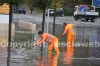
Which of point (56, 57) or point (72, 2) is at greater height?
point (72, 2)

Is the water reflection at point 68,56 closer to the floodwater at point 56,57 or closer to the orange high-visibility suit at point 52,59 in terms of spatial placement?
the floodwater at point 56,57

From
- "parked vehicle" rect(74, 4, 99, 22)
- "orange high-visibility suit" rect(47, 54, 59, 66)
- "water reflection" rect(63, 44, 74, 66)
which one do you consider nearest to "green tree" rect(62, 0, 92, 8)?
"parked vehicle" rect(74, 4, 99, 22)

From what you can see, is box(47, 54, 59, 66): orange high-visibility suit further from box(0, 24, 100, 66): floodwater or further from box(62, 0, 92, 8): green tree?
box(62, 0, 92, 8): green tree

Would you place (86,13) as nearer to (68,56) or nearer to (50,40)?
(50,40)

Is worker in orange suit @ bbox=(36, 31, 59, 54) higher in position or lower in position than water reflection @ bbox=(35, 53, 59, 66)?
higher

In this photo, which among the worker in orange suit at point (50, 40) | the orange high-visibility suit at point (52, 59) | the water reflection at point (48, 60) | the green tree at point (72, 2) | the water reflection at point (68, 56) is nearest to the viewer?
the water reflection at point (48, 60)

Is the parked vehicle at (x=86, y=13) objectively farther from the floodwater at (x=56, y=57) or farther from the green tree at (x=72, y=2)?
the floodwater at (x=56, y=57)

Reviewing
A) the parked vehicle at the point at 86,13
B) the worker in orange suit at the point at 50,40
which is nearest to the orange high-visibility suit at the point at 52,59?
the worker in orange suit at the point at 50,40

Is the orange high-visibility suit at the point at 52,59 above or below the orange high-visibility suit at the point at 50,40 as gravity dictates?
below

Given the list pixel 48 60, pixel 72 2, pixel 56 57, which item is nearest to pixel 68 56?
pixel 56 57

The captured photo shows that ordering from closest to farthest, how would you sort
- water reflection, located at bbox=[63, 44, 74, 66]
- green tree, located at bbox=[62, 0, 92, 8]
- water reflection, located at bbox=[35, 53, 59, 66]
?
water reflection, located at bbox=[35, 53, 59, 66] < water reflection, located at bbox=[63, 44, 74, 66] < green tree, located at bbox=[62, 0, 92, 8]

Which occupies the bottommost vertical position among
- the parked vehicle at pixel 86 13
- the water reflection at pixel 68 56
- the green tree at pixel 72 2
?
the water reflection at pixel 68 56

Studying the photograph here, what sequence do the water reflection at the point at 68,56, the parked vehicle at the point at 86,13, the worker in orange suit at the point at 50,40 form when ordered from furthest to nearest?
the parked vehicle at the point at 86,13 → the worker in orange suit at the point at 50,40 → the water reflection at the point at 68,56

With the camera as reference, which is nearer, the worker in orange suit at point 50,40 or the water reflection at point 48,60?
the water reflection at point 48,60
